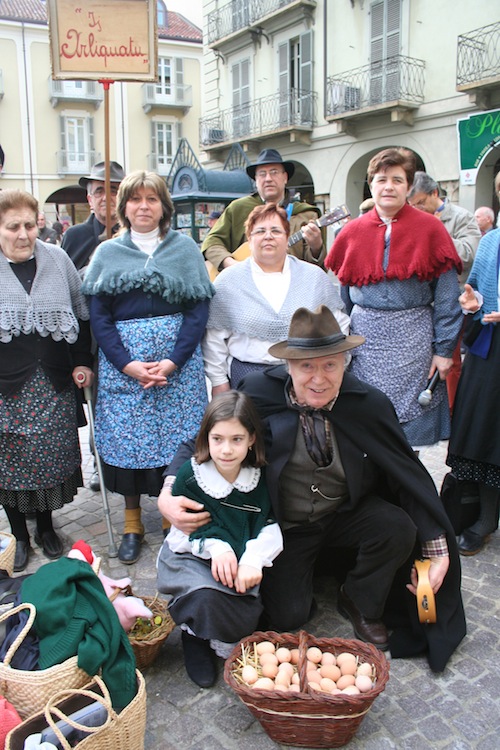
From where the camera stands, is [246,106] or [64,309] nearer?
[64,309]

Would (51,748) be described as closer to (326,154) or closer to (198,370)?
(198,370)

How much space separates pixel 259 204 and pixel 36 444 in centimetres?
213

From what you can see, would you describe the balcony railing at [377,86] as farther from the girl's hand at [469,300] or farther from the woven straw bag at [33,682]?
the woven straw bag at [33,682]

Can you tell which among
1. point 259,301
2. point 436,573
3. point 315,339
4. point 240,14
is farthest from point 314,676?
point 240,14

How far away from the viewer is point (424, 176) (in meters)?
4.64

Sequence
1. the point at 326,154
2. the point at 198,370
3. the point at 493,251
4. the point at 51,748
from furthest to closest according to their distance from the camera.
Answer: the point at 326,154
the point at 198,370
the point at 493,251
the point at 51,748

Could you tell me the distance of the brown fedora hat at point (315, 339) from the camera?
8.03ft

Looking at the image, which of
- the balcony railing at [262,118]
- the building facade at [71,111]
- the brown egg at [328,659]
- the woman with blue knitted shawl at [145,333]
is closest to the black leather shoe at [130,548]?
the woman with blue knitted shawl at [145,333]

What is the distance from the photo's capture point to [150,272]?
127 inches

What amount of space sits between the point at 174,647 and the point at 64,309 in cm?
175

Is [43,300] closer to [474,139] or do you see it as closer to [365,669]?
[365,669]

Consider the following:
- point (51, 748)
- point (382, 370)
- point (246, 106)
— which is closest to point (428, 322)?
point (382, 370)

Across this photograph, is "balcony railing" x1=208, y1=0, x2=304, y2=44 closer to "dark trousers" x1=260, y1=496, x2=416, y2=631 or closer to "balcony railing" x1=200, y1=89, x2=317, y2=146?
"balcony railing" x1=200, y1=89, x2=317, y2=146

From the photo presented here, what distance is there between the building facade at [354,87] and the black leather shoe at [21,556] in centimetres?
1143
